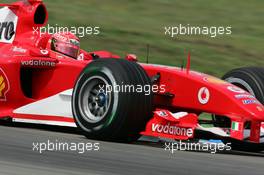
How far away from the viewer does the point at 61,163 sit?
6.09m

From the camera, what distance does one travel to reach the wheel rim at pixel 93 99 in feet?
25.1

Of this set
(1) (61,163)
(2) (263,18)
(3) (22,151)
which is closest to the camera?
(1) (61,163)

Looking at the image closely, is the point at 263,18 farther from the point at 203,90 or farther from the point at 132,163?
the point at 132,163

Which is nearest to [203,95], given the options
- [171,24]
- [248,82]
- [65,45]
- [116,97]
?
[116,97]

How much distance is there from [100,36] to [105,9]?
3.18 m

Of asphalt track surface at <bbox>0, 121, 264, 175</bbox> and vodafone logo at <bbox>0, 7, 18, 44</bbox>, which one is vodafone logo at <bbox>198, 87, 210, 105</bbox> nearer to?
asphalt track surface at <bbox>0, 121, 264, 175</bbox>

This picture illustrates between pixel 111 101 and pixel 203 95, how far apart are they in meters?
0.97

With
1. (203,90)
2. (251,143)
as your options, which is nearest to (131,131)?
(203,90)

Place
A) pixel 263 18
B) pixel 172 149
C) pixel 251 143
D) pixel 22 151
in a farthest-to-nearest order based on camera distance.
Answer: pixel 263 18
pixel 251 143
pixel 172 149
pixel 22 151

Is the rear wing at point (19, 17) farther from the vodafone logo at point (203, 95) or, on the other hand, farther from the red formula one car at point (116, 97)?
the vodafone logo at point (203, 95)

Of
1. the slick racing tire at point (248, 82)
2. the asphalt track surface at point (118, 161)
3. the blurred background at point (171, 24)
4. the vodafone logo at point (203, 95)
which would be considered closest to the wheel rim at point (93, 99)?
the asphalt track surface at point (118, 161)

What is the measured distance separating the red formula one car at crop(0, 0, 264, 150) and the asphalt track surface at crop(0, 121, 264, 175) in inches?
9.2

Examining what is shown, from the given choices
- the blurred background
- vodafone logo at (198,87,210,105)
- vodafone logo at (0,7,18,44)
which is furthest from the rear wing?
the blurred background

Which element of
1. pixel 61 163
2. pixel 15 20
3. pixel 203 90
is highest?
pixel 15 20
